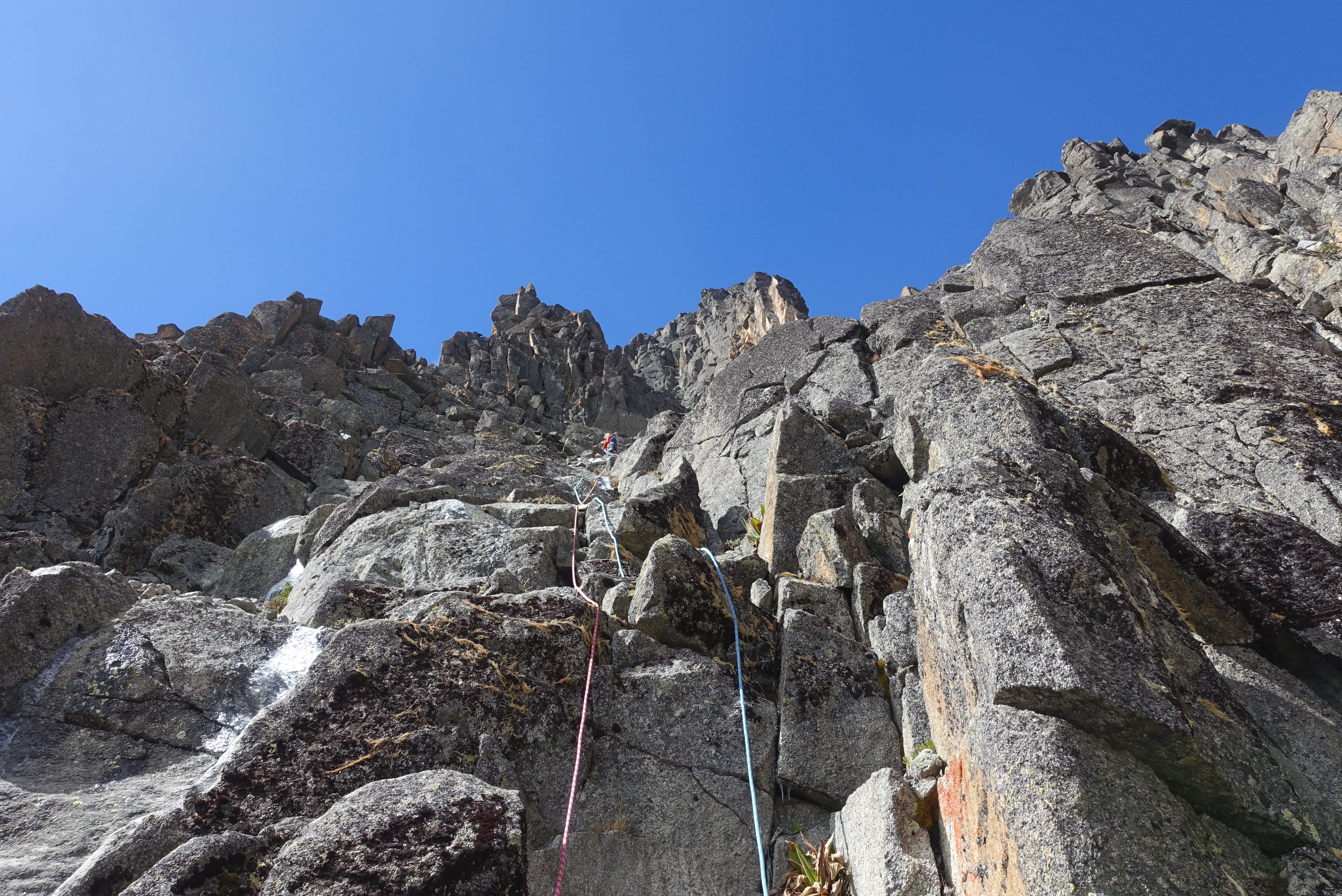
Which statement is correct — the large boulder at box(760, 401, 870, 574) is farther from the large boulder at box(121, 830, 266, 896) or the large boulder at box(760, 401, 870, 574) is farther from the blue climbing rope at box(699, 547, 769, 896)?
the large boulder at box(121, 830, 266, 896)

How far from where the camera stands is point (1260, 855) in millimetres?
4434

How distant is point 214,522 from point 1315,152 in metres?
39.5

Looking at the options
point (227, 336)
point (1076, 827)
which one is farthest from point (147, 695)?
point (227, 336)

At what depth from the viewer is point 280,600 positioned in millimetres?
11234

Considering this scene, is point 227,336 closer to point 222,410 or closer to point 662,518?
point 222,410

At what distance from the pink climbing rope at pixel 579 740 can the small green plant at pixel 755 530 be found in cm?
320

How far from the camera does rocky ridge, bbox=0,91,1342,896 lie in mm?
4469

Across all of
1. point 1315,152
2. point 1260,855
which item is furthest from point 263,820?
point 1315,152

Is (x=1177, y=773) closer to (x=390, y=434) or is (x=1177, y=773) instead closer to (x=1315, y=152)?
(x=390, y=434)

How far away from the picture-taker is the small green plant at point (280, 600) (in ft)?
34.6

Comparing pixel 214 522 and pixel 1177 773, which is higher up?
pixel 214 522

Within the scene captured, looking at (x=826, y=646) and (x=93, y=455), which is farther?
(x=93, y=455)

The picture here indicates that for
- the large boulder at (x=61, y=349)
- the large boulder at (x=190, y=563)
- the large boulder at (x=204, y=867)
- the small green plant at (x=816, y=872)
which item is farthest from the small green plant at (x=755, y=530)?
the large boulder at (x=61, y=349)

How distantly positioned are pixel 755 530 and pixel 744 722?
18.1 ft
